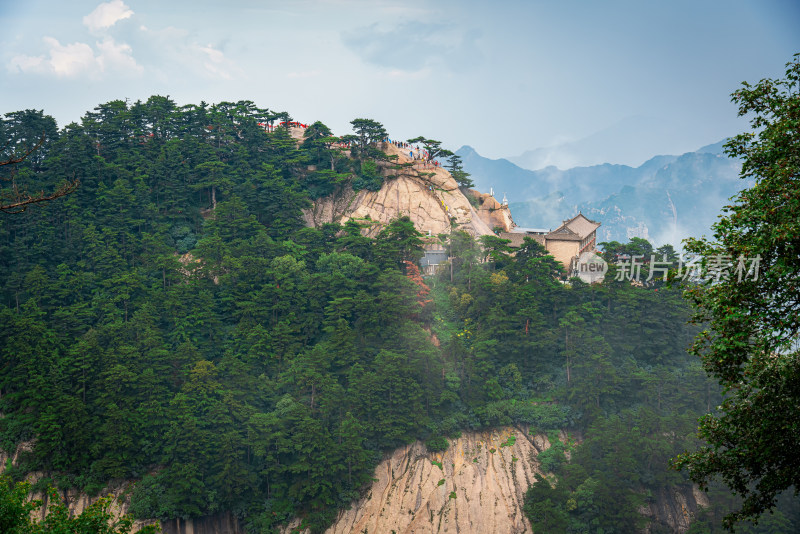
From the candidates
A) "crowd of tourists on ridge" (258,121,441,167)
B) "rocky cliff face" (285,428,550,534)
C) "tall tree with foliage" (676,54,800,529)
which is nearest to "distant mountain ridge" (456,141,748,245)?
"crowd of tourists on ridge" (258,121,441,167)

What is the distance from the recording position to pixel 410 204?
35625 mm

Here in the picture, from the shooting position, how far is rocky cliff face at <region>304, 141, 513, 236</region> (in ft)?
115

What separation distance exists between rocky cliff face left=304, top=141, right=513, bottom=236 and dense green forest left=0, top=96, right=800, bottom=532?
8.50 ft

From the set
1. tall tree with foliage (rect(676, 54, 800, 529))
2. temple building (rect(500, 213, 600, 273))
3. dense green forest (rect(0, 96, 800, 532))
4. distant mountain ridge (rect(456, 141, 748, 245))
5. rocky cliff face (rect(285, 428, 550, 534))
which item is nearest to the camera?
tall tree with foliage (rect(676, 54, 800, 529))

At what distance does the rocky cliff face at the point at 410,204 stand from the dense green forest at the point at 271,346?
2.59 m

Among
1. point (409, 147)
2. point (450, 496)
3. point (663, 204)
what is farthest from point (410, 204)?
point (663, 204)

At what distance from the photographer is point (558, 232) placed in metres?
35.0

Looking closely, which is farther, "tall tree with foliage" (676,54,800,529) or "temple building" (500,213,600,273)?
"temple building" (500,213,600,273)

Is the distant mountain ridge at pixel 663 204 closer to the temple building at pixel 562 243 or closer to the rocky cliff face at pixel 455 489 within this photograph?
the temple building at pixel 562 243

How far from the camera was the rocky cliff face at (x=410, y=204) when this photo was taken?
35.1m

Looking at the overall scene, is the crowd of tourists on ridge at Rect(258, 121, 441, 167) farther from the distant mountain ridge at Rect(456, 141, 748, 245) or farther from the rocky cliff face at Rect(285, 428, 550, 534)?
the distant mountain ridge at Rect(456, 141, 748, 245)

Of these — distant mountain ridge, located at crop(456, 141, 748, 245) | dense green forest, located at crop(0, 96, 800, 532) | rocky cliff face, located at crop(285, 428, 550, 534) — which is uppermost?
distant mountain ridge, located at crop(456, 141, 748, 245)

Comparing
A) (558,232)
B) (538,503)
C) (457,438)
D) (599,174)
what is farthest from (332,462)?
(599,174)

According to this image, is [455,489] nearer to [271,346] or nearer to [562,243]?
[271,346]
